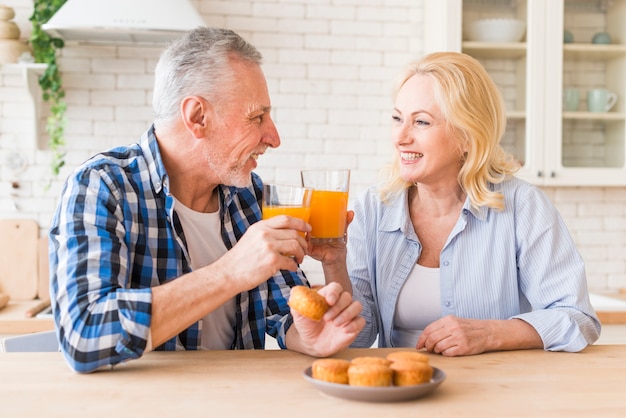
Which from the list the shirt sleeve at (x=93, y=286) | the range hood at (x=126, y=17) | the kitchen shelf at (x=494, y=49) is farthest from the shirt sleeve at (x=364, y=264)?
the kitchen shelf at (x=494, y=49)

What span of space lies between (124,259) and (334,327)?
1.63 feet

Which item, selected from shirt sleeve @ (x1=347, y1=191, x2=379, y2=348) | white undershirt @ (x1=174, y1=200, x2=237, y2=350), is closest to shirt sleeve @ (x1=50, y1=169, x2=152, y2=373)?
white undershirt @ (x1=174, y1=200, x2=237, y2=350)

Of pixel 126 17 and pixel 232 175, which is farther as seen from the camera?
pixel 126 17

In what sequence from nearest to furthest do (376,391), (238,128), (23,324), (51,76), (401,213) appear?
(376,391), (238,128), (401,213), (23,324), (51,76)

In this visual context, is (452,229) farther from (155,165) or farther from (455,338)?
(155,165)

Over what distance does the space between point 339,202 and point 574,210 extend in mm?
2453

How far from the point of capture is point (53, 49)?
11.4 ft

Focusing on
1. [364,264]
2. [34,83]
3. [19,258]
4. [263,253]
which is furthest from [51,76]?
[263,253]

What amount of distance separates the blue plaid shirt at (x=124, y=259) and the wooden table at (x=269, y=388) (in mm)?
92

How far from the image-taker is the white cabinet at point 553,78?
360 centimetres


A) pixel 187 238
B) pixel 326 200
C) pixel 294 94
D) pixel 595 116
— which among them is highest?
pixel 294 94

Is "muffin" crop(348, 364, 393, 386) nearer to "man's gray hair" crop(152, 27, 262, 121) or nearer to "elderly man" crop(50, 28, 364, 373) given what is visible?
"elderly man" crop(50, 28, 364, 373)

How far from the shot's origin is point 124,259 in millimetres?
1699

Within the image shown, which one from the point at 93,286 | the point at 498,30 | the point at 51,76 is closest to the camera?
the point at 93,286
